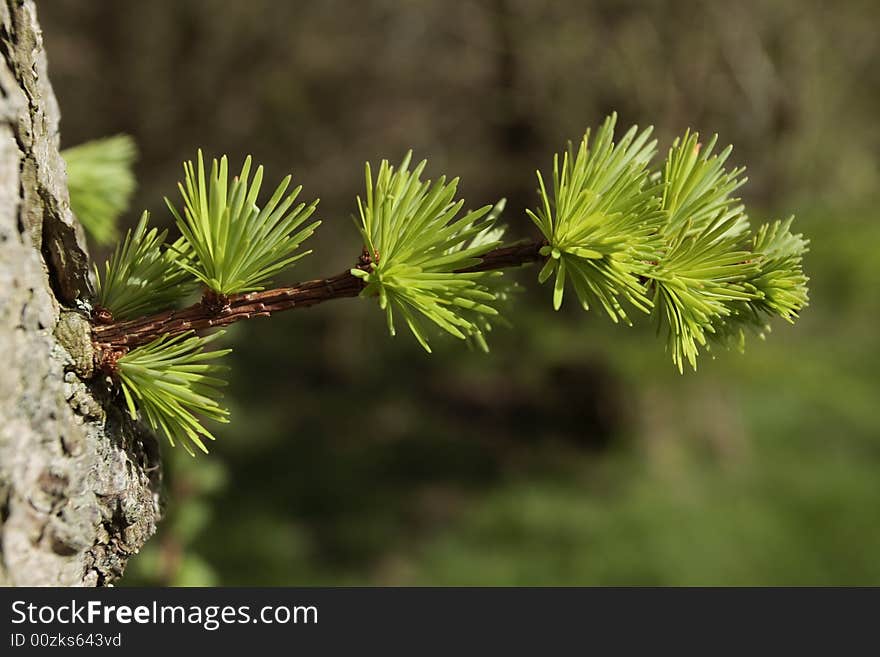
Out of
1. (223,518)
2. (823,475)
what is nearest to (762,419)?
(823,475)

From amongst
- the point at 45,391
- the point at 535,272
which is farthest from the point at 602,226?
the point at 535,272

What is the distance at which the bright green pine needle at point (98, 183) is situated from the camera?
714mm

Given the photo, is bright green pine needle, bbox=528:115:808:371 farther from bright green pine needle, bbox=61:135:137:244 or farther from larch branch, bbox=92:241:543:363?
bright green pine needle, bbox=61:135:137:244

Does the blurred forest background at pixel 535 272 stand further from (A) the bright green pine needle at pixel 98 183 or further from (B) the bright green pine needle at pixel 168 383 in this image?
(B) the bright green pine needle at pixel 168 383

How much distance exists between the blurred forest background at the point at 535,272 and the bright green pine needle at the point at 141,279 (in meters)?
2.11

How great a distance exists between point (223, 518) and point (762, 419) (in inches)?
109

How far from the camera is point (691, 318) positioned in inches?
18.3

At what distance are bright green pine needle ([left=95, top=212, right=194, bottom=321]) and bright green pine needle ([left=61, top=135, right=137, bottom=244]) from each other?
0.86 ft

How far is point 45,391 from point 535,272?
8.06 ft

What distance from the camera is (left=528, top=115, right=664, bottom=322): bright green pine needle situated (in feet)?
1.47

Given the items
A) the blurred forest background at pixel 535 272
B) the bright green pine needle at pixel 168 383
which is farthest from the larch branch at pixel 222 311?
the blurred forest background at pixel 535 272

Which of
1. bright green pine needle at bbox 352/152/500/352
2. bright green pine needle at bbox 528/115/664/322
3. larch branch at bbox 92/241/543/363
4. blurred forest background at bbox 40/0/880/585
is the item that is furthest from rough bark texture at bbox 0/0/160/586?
blurred forest background at bbox 40/0/880/585
